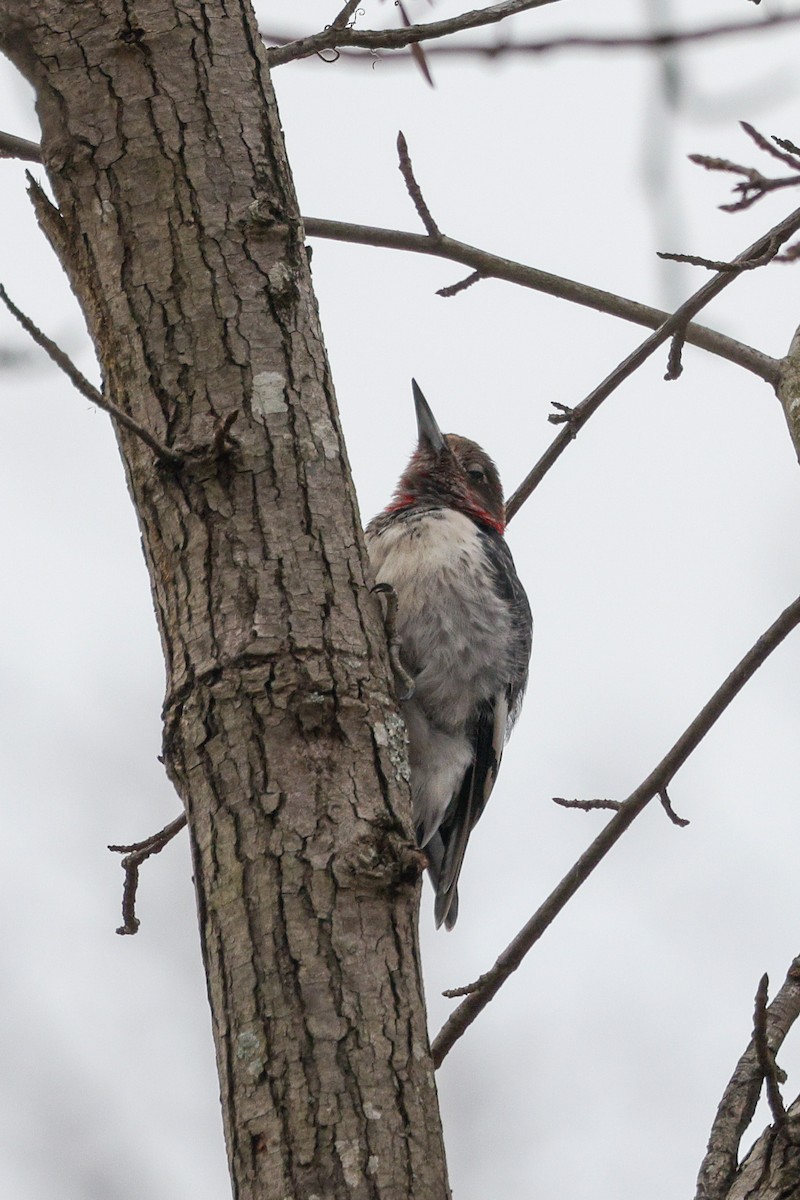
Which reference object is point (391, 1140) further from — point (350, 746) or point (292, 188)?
point (292, 188)

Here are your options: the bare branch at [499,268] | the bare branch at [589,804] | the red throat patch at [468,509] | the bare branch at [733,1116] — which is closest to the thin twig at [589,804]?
the bare branch at [589,804]

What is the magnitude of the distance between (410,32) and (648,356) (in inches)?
37.6

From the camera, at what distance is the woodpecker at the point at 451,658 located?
4.16 m

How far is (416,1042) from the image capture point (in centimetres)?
181

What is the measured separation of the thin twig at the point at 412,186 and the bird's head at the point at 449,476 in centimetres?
161

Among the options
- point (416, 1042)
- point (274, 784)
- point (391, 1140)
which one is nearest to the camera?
point (391, 1140)

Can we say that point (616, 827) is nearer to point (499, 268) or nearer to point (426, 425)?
point (499, 268)

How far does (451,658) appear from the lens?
416cm

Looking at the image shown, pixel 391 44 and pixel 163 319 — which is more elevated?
pixel 391 44

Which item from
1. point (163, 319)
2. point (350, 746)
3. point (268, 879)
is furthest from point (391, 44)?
point (268, 879)

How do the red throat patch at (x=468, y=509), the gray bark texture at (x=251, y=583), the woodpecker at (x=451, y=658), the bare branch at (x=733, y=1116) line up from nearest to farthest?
the gray bark texture at (x=251, y=583)
the bare branch at (x=733, y=1116)
the woodpecker at (x=451, y=658)
the red throat patch at (x=468, y=509)

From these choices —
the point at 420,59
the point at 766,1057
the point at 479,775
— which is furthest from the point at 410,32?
the point at 479,775

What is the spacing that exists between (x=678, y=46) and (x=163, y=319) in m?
0.98

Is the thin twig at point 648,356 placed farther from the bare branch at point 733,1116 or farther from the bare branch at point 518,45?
the bare branch at point 733,1116
